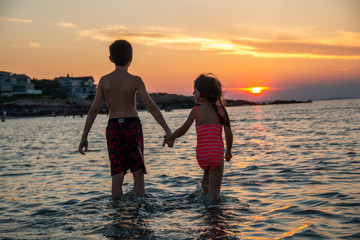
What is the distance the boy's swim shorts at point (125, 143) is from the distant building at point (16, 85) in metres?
125

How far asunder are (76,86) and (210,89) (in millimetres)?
137869

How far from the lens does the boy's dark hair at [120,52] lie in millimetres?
5457

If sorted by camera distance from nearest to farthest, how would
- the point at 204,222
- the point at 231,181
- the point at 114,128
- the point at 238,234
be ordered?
the point at 238,234
the point at 204,222
the point at 114,128
the point at 231,181

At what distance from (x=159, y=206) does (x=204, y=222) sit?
1201 millimetres

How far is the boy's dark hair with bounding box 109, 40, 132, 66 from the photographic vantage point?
5.46 metres

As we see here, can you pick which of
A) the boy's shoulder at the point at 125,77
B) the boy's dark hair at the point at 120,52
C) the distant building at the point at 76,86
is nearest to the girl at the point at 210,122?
the boy's shoulder at the point at 125,77

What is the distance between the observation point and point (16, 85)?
123188mm

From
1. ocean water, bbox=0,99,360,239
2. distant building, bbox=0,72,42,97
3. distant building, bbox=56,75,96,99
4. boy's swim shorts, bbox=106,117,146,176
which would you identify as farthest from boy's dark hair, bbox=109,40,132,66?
distant building, bbox=56,75,96,99

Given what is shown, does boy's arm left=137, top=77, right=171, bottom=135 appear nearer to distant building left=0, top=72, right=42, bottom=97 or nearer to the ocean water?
the ocean water

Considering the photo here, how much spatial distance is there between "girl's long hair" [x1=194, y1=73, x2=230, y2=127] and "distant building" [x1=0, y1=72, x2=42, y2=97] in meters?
126

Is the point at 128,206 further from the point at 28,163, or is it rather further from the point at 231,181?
the point at 28,163

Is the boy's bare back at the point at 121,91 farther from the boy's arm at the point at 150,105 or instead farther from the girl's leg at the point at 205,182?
the girl's leg at the point at 205,182

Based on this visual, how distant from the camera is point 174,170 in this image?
9.92m

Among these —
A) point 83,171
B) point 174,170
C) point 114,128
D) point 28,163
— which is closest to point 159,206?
point 114,128
